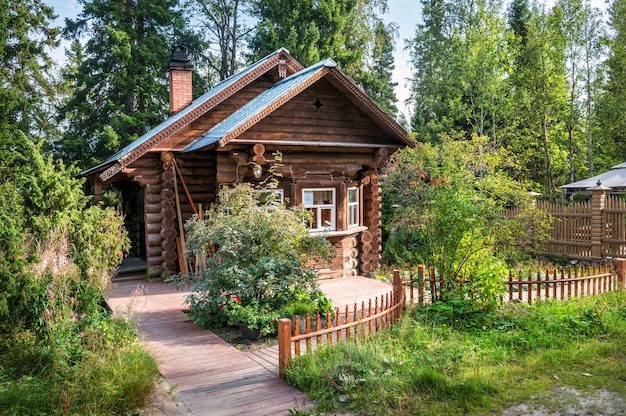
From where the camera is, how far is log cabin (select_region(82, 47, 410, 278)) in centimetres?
1249

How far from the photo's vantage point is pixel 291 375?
5.88 metres

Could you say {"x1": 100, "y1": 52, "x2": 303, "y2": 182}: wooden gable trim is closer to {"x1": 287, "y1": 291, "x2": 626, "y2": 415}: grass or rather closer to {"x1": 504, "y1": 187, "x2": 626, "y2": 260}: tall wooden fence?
{"x1": 287, "y1": 291, "x2": 626, "y2": 415}: grass

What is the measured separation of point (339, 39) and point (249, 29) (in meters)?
9.20

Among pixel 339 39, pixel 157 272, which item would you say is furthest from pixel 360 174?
pixel 339 39

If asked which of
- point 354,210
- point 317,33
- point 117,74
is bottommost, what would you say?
→ point 354,210

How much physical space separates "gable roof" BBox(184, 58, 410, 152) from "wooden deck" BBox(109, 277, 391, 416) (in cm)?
422

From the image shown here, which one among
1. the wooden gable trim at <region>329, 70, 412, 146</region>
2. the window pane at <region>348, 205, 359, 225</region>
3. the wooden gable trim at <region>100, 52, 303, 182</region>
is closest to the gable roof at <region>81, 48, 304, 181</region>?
the wooden gable trim at <region>100, 52, 303, 182</region>

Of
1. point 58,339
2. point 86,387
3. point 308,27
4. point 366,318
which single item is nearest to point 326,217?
point 366,318

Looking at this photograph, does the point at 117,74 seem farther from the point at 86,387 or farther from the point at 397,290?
the point at 86,387

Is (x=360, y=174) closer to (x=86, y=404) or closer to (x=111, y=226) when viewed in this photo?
(x=111, y=226)

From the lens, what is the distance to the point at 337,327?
6.47 meters

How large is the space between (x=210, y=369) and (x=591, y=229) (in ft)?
45.9

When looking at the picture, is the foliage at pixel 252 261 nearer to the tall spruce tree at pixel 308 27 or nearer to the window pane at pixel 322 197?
the window pane at pixel 322 197

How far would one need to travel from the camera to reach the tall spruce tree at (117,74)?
23.1m
